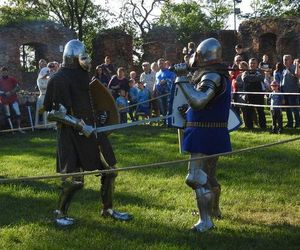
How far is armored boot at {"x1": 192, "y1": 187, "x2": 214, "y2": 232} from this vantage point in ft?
15.7

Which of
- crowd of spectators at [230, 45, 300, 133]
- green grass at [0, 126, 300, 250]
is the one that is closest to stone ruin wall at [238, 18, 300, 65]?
crowd of spectators at [230, 45, 300, 133]

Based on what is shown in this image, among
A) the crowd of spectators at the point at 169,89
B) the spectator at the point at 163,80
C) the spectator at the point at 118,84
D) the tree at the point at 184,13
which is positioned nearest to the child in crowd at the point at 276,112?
the crowd of spectators at the point at 169,89

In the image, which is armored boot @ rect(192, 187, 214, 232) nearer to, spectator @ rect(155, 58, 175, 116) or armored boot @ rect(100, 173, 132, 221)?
armored boot @ rect(100, 173, 132, 221)

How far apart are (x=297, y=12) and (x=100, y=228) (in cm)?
3318

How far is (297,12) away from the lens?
3575 cm

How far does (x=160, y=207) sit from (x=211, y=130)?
4.52 feet

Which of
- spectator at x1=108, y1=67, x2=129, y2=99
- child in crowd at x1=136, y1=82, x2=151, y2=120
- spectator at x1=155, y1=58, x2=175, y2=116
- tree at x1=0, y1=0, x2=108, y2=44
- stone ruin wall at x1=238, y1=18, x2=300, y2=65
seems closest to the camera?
spectator at x1=155, y1=58, x2=175, y2=116

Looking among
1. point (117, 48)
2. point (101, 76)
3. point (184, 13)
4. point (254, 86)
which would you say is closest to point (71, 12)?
point (184, 13)

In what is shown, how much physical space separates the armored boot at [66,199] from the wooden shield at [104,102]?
0.68m

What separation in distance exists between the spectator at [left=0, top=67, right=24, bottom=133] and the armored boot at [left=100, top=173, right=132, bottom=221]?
7.69 m

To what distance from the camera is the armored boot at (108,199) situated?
17.4ft

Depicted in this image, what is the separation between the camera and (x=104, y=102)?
5.36 meters

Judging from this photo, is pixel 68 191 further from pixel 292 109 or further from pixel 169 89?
pixel 169 89

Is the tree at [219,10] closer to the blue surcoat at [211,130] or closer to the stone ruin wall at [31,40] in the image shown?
the stone ruin wall at [31,40]
